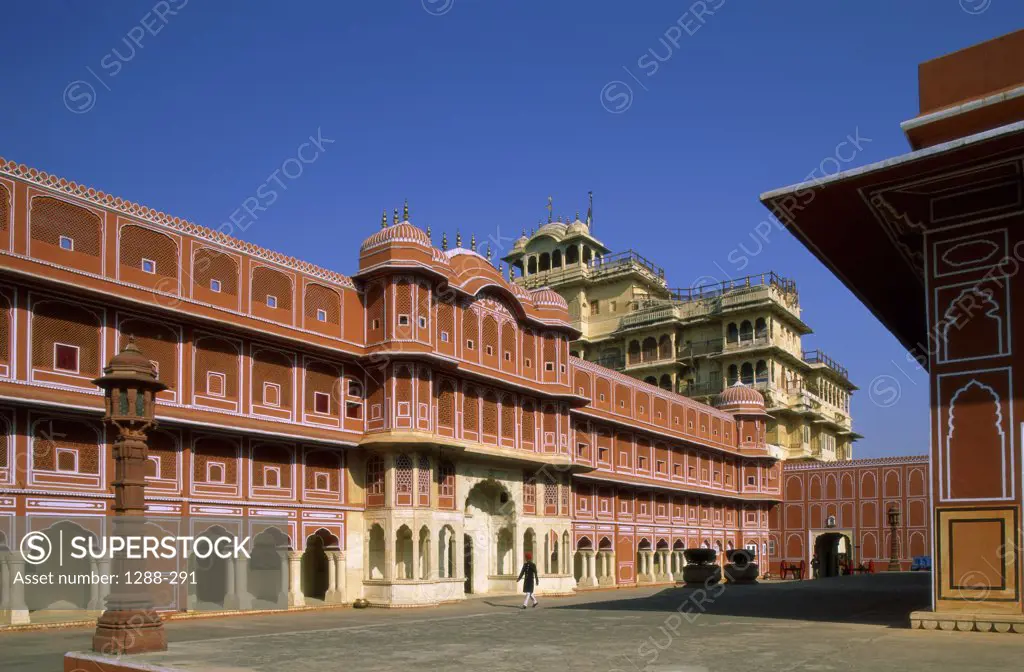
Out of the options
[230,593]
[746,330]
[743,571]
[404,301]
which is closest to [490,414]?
[404,301]

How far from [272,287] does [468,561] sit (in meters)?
13.4

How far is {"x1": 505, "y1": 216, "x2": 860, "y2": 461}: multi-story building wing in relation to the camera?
69062 mm

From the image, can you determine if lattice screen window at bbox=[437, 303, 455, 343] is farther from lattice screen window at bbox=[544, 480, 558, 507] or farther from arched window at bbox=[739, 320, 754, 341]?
arched window at bbox=[739, 320, 754, 341]

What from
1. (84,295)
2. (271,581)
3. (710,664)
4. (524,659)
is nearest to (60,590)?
(271,581)

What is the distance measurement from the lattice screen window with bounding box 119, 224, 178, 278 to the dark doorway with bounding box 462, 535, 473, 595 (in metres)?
15.5

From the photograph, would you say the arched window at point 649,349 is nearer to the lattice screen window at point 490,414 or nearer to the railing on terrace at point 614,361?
the railing on terrace at point 614,361

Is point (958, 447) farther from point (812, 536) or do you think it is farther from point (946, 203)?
point (812, 536)

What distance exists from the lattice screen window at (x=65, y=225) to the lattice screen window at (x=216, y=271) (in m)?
3.28

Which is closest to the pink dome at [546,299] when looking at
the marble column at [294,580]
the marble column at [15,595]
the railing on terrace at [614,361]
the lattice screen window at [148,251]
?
the marble column at [294,580]

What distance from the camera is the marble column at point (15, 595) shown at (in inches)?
889

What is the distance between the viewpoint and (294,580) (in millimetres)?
29953

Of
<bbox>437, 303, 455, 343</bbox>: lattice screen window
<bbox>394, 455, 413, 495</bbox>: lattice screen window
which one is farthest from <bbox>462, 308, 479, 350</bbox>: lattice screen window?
<bbox>394, 455, 413, 495</bbox>: lattice screen window

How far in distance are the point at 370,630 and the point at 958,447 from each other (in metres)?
Answer: 12.3

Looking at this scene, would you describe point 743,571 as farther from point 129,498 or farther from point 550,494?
point 129,498
